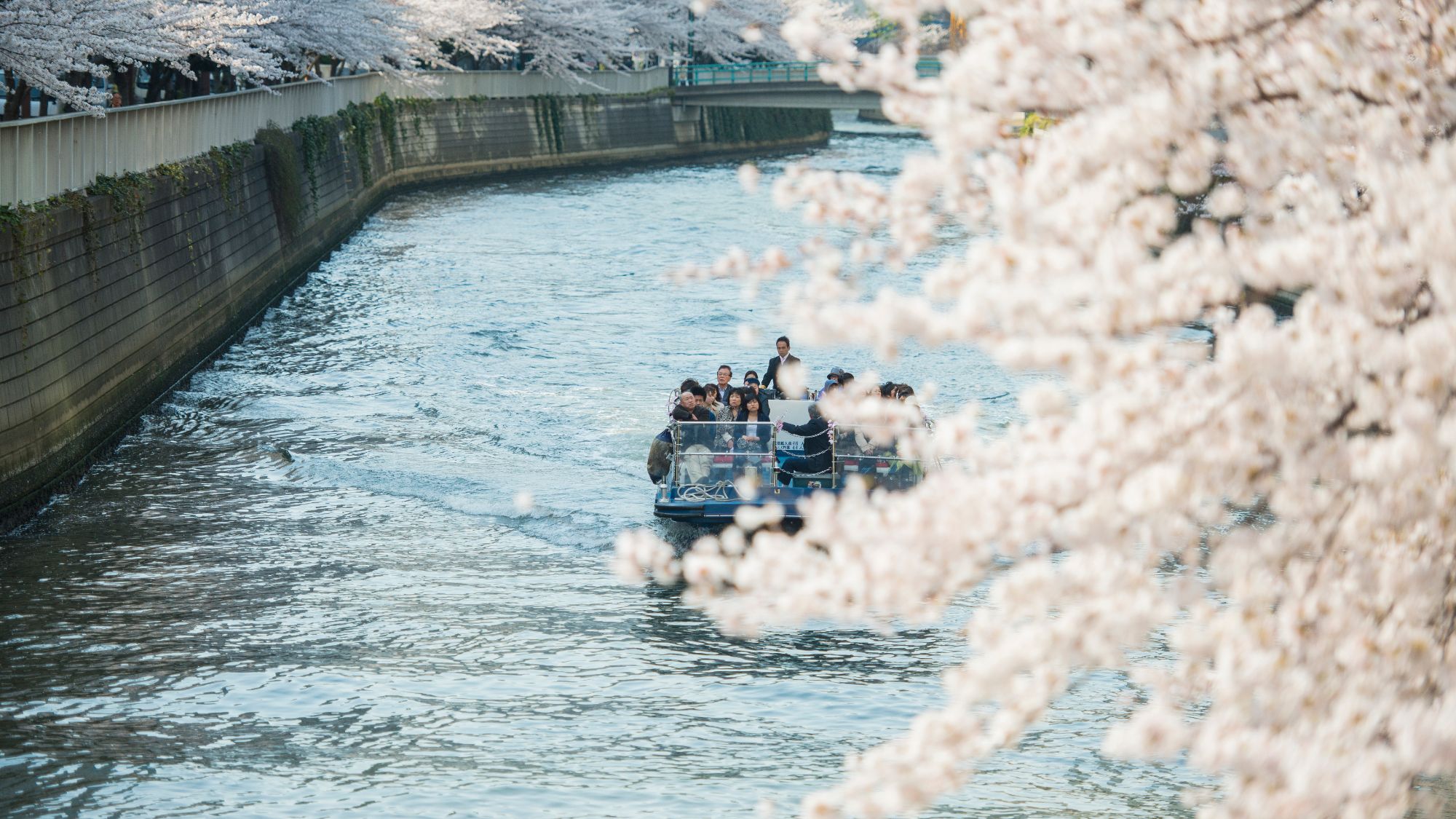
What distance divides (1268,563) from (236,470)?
16.0 metres

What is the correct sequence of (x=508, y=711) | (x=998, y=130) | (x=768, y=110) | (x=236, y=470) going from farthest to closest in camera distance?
(x=768, y=110) < (x=236, y=470) < (x=508, y=711) < (x=998, y=130)

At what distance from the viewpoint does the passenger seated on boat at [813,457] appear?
625 inches

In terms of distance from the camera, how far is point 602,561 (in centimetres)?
1591

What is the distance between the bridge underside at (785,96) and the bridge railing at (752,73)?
0.46 m

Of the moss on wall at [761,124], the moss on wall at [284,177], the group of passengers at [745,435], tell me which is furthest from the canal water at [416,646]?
the moss on wall at [761,124]

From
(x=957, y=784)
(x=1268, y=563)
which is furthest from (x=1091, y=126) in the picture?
(x=957, y=784)

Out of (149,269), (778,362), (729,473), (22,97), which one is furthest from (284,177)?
(729,473)

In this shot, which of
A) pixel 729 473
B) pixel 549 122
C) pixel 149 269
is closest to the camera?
pixel 729 473

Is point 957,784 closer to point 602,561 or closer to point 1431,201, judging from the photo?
point 1431,201

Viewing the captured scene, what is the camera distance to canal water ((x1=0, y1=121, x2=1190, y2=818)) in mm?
10969

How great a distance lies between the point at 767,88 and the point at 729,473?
45348mm

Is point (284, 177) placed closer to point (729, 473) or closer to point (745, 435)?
point (745, 435)

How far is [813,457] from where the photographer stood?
15953 mm

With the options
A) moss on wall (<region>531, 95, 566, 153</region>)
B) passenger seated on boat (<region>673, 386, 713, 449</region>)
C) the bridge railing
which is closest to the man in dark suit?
passenger seated on boat (<region>673, 386, 713, 449</region>)
